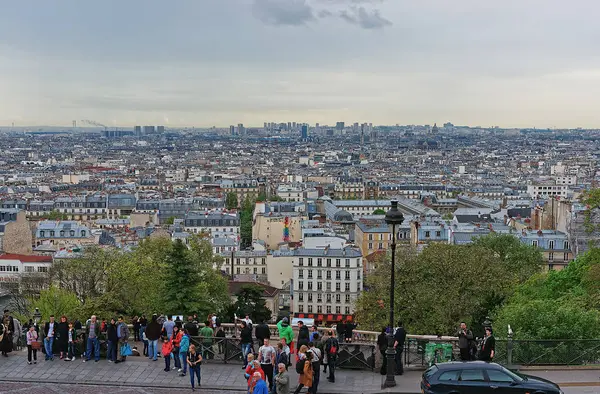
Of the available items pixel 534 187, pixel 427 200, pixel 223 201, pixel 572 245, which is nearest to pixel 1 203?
pixel 223 201

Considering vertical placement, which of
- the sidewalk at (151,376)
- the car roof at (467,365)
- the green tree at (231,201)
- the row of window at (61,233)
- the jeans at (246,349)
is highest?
the car roof at (467,365)

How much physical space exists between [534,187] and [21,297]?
452 ft

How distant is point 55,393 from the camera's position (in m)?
18.4

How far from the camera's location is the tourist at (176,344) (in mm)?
19578

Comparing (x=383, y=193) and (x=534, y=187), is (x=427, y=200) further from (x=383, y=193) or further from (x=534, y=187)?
(x=534, y=187)

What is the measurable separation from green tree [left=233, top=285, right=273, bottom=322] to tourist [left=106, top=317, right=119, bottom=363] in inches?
996

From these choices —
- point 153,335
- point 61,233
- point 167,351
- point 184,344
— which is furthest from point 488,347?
point 61,233

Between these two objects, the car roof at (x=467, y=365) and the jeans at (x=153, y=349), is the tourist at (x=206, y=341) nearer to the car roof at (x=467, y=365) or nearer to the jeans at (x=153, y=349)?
the jeans at (x=153, y=349)

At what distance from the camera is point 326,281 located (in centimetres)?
6338

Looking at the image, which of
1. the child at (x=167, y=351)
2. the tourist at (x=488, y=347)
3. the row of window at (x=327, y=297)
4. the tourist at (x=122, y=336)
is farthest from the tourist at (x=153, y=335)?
the row of window at (x=327, y=297)

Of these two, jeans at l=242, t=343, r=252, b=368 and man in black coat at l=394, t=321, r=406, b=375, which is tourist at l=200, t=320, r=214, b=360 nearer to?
jeans at l=242, t=343, r=252, b=368

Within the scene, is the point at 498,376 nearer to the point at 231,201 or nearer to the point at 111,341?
the point at 111,341

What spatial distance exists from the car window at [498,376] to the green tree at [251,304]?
30.7 m

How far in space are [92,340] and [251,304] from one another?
28.7 metres
